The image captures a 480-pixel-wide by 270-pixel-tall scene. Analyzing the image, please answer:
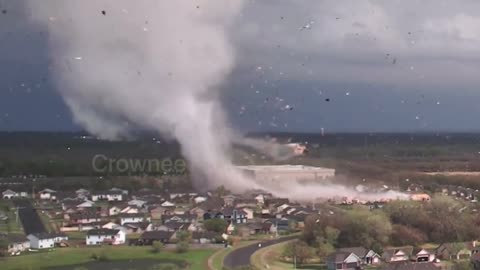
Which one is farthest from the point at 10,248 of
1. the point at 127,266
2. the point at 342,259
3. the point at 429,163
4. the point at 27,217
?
the point at 429,163

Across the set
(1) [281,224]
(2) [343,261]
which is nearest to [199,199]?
(1) [281,224]

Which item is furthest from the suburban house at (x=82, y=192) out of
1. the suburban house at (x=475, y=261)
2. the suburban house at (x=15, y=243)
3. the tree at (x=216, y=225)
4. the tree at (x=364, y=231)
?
the suburban house at (x=475, y=261)

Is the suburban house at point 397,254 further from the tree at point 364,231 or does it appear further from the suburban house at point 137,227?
the suburban house at point 137,227

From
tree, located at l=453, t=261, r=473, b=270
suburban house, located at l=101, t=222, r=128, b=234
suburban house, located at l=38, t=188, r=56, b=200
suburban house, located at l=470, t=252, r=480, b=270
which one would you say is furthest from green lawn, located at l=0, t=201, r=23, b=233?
suburban house, located at l=470, t=252, r=480, b=270

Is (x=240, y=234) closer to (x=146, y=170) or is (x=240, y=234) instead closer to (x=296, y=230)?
(x=296, y=230)

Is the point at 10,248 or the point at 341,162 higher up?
the point at 341,162

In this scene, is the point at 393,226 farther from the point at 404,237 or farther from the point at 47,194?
the point at 47,194

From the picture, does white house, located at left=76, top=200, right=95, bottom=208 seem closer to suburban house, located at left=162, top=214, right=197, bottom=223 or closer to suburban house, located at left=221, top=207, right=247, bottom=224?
suburban house, located at left=162, top=214, right=197, bottom=223
